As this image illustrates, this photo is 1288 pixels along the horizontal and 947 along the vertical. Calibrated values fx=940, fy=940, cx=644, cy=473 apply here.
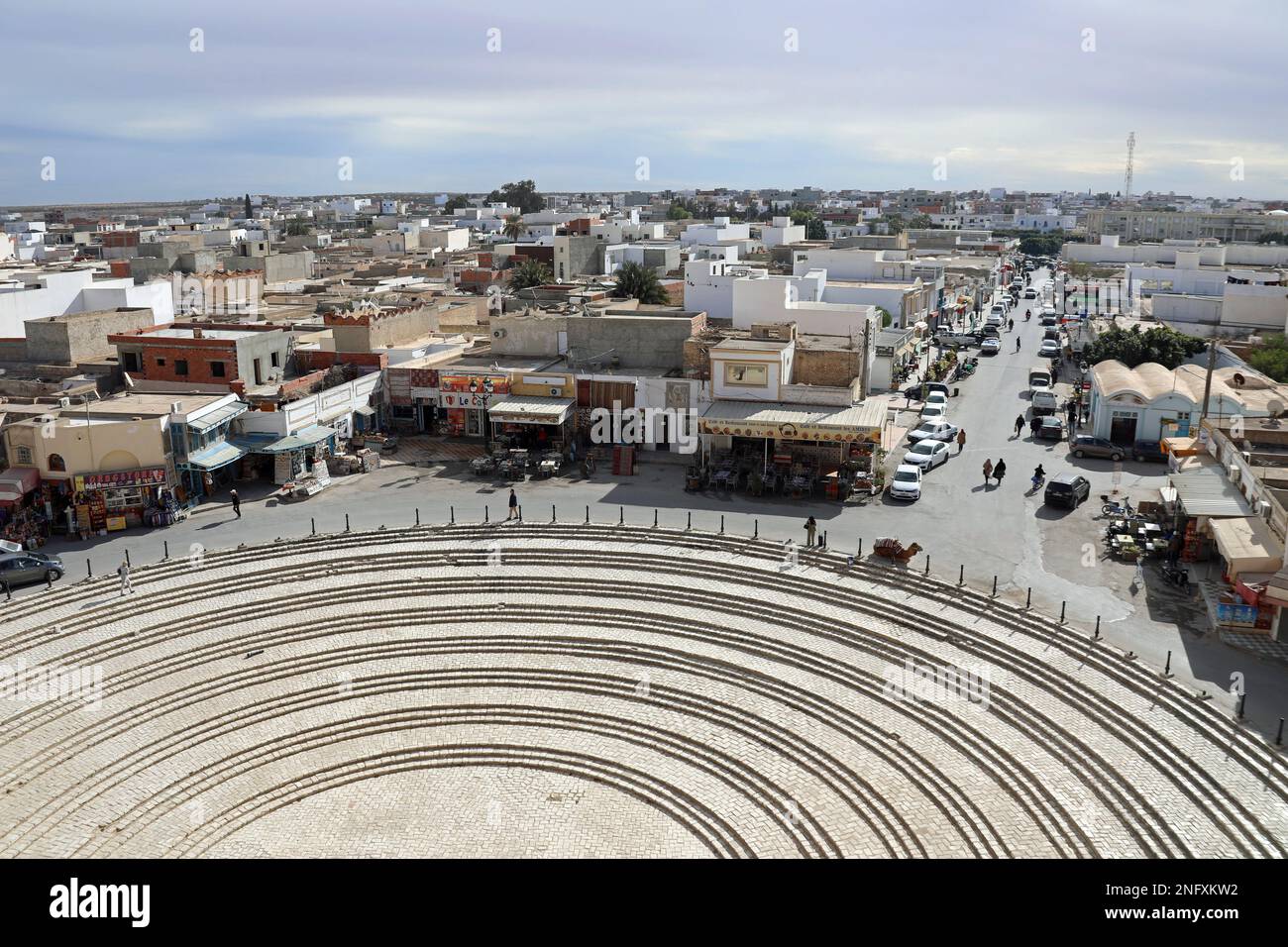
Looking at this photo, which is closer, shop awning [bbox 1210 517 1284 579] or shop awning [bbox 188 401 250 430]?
shop awning [bbox 1210 517 1284 579]

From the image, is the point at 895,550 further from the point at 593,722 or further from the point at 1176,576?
the point at 593,722

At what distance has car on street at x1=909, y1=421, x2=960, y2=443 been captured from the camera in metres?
32.9

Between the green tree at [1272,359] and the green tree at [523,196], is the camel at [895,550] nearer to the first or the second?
the green tree at [1272,359]

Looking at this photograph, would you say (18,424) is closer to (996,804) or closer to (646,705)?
(646,705)

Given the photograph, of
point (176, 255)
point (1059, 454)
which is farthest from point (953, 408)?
point (176, 255)

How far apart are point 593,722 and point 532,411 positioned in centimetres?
1532

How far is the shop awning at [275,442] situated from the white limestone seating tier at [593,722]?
217 inches

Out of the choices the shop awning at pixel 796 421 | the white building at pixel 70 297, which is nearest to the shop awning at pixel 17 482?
the white building at pixel 70 297

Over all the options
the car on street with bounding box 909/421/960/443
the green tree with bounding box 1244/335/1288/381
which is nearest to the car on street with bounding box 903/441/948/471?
the car on street with bounding box 909/421/960/443

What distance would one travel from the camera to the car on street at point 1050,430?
34125 millimetres

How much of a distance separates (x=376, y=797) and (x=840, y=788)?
7.97m

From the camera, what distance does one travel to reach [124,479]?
25.4 m

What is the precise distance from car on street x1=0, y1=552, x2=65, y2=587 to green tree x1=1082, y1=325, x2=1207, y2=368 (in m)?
39.7

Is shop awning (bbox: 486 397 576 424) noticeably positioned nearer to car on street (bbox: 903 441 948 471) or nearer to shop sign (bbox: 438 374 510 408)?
shop sign (bbox: 438 374 510 408)
